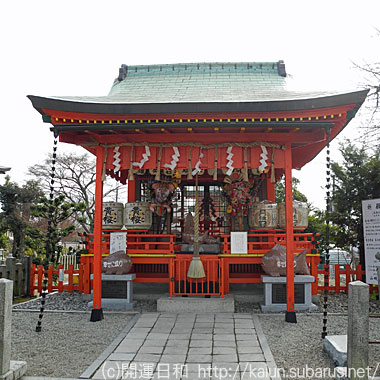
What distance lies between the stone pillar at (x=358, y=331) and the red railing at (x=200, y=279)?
4.47 metres

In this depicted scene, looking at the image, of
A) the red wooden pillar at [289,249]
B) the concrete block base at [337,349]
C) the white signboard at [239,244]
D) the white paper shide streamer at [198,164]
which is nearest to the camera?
the concrete block base at [337,349]

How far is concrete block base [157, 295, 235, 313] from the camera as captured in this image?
790 cm

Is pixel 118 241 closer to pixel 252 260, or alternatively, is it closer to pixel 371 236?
pixel 252 260

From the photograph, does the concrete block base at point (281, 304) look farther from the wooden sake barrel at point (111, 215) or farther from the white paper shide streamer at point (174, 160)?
the wooden sake barrel at point (111, 215)

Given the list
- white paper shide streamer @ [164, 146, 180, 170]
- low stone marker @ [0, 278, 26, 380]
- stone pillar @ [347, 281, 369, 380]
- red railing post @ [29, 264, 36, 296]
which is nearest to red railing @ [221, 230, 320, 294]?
white paper shide streamer @ [164, 146, 180, 170]

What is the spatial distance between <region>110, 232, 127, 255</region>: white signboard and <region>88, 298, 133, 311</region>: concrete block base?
1361 mm

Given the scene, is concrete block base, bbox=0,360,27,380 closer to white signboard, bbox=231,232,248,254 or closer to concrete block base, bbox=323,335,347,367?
concrete block base, bbox=323,335,347,367

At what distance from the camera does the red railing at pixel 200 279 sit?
27.4 ft

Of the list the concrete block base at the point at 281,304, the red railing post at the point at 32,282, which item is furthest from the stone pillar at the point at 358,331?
the red railing post at the point at 32,282

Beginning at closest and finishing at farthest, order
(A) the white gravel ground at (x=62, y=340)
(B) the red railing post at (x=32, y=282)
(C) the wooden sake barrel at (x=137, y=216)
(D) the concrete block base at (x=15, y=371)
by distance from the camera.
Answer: (D) the concrete block base at (x=15, y=371) < (A) the white gravel ground at (x=62, y=340) < (C) the wooden sake barrel at (x=137, y=216) < (B) the red railing post at (x=32, y=282)

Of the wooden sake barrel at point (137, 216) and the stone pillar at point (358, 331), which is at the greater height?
the wooden sake barrel at point (137, 216)

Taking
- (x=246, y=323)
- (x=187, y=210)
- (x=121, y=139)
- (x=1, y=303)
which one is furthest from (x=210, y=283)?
(x=1, y=303)

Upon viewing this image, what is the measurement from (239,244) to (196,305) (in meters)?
1.88

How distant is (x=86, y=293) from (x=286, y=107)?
23.7 ft
